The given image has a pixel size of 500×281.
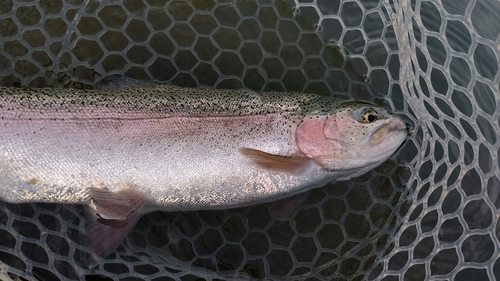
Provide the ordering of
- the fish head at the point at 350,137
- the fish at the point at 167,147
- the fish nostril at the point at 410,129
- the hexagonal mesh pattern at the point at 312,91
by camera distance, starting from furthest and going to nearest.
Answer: the hexagonal mesh pattern at the point at 312,91
the fish nostril at the point at 410,129
the fish head at the point at 350,137
the fish at the point at 167,147

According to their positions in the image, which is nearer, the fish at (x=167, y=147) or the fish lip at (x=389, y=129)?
the fish at (x=167, y=147)

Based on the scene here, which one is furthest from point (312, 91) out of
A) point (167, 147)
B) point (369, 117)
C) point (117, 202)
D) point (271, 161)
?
point (117, 202)

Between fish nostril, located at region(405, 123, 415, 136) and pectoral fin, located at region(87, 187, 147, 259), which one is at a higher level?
fish nostril, located at region(405, 123, 415, 136)

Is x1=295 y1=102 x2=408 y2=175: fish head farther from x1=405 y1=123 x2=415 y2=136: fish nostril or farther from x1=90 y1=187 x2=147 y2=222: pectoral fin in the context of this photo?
x1=90 y1=187 x2=147 y2=222: pectoral fin

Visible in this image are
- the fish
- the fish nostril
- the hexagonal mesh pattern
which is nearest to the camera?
the fish

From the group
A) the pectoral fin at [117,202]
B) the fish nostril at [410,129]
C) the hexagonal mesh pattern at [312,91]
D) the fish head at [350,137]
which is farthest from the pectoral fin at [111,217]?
the fish nostril at [410,129]

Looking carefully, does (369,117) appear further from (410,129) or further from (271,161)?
(271,161)

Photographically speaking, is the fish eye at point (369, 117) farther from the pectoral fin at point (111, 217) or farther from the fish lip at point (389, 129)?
the pectoral fin at point (111, 217)

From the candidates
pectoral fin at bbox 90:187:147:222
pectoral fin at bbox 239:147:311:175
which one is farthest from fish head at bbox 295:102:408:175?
pectoral fin at bbox 90:187:147:222
